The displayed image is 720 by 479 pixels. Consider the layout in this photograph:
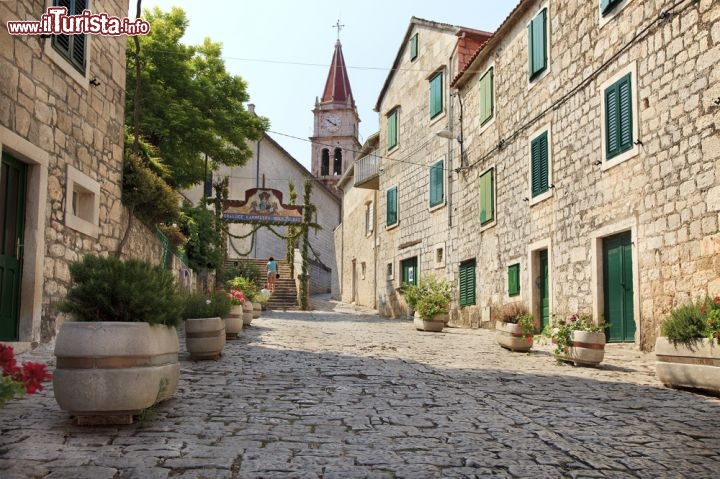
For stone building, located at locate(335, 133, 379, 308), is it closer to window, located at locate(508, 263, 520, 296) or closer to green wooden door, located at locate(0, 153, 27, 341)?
window, located at locate(508, 263, 520, 296)

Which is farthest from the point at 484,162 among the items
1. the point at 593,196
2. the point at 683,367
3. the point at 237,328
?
the point at 683,367

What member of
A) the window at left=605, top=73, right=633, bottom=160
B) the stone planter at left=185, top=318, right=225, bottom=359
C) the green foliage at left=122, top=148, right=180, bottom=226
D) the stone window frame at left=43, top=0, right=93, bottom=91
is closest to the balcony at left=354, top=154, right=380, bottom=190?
the green foliage at left=122, top=148, right=180, bottom=226

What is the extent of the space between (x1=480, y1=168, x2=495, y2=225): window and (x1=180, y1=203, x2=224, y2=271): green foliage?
833cm

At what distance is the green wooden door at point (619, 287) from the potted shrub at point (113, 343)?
7945 millimetres

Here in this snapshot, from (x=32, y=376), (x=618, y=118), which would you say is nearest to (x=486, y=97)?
(x=618, y=118)

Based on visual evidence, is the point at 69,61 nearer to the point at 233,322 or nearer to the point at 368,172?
the point at 233,322

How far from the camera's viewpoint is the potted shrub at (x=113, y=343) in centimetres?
425

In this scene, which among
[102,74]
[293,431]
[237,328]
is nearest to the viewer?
[293,431]

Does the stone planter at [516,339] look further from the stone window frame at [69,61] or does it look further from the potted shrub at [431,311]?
the stone window frame at [69,61]

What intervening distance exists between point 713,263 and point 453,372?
3.67 meters

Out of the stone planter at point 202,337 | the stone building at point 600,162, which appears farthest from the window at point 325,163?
the stone planter at point 202,337

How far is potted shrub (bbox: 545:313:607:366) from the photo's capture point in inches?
329

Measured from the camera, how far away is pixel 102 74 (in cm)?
955

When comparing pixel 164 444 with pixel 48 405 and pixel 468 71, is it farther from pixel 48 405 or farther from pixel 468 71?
pixel 468 71
